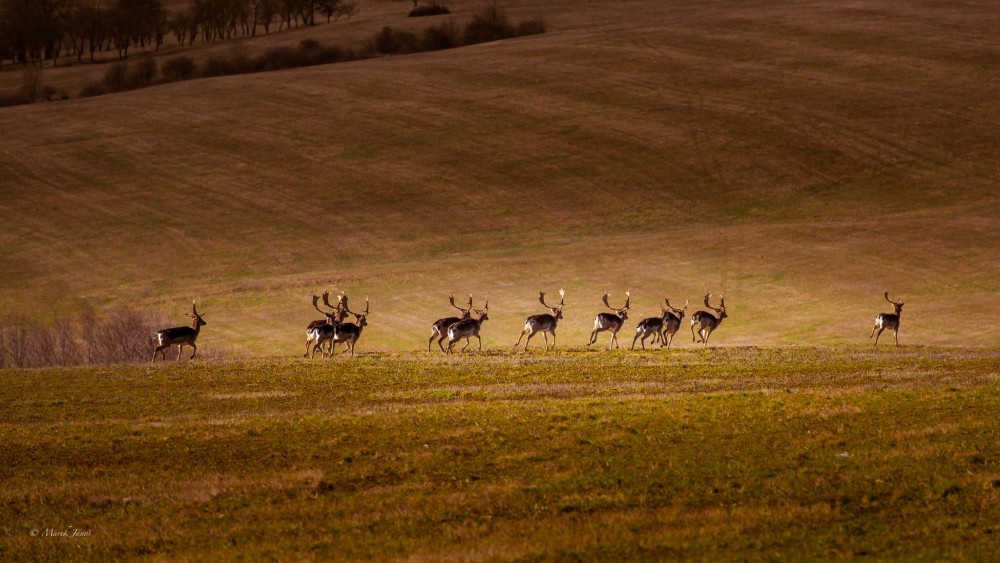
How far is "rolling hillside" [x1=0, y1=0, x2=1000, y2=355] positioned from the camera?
178 ft

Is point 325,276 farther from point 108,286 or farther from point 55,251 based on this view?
point 55,251

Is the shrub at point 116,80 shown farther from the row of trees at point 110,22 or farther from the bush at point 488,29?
the bush at point 488,29

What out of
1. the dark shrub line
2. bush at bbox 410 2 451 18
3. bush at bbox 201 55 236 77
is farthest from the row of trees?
bush at bbox 201 55 236 77

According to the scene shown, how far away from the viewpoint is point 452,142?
277ft

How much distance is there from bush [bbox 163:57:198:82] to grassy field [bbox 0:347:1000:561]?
102843 mm

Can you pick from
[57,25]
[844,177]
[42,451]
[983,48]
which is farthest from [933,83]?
[57,25]

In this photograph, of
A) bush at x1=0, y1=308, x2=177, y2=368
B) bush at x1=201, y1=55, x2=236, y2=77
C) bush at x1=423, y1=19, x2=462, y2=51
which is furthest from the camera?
bush at x1=423, y1=19, x2=462, y2=51

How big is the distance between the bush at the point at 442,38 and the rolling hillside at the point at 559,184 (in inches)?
611

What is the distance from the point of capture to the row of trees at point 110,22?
154875 millimetres

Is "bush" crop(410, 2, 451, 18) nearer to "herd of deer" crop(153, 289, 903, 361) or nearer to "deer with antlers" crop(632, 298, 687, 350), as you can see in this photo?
"herd of deer" crop(153, 289, 903, 361)

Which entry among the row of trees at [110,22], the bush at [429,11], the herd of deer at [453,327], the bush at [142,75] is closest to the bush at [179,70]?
the bush at [142,75]

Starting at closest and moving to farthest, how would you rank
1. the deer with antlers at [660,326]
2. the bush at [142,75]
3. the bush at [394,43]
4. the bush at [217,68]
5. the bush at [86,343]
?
the deer with antlers at [660,326], the bush at [86,343], the bush at [142,75], the bush at [217,68], the bush at [394,43]

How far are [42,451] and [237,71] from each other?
357 feet

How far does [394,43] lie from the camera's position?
5113 inches
